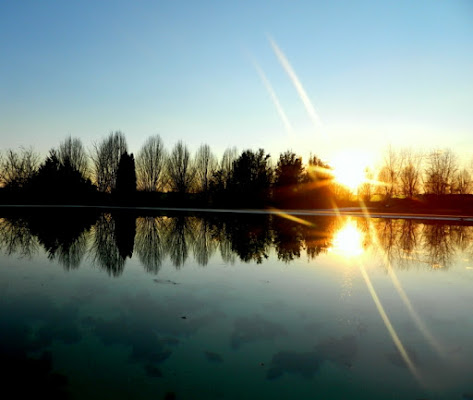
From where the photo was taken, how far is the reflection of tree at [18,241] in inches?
448

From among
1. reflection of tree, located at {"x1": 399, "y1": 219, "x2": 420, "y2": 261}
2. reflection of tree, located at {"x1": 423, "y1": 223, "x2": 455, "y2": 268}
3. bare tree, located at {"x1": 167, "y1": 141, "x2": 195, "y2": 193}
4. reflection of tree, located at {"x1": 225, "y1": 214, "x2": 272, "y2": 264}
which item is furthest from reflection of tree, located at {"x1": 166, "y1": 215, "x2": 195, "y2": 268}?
bare tree, located at {"x1": 167, "y1": 141, "x2": 195, "y2": 193}

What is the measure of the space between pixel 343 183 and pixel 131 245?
148 ft

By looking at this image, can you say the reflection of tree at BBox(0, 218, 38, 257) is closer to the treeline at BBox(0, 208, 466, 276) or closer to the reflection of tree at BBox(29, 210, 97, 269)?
the treeline at BBox(0, 208, 466, 276)

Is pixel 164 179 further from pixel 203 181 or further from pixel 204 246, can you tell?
pixel 204 246

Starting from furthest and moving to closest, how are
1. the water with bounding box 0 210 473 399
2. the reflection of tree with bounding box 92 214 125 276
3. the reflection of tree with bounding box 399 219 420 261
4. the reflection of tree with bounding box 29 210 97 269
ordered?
the reflection of tree with bounding box 399 219 420 261
the reflection of tree with bounding box 29 210 97 269
the reflection of tree with bounding box 92 214 125 276
the water with bounding box 0 210 473 399

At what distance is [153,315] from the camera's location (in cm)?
601

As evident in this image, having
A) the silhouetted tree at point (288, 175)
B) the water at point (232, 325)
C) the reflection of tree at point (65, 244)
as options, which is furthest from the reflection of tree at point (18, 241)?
the silhouetted tree at point (288, 175)

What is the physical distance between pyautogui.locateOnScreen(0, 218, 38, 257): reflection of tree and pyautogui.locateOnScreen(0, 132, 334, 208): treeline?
84.0 ft

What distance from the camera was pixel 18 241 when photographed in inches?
518

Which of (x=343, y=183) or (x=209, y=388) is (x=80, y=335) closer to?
(x=209, y=388)

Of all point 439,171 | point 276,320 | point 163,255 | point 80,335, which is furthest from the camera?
point 439,171

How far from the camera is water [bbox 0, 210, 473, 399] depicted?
395cm

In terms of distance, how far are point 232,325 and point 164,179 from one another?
182 ft

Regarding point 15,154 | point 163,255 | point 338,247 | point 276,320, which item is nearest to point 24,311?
point 276,320
